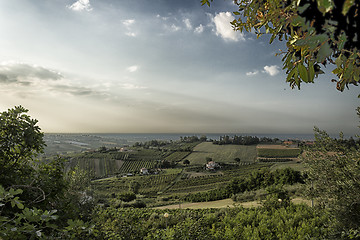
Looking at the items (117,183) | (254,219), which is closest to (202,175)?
(117,183)

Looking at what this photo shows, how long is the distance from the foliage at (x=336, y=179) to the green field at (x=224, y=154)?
93.4 m

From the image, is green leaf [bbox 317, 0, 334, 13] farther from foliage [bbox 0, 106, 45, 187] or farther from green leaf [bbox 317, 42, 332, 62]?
foliage [bbox 0, 106, 45, 187]

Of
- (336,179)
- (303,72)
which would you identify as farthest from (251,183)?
(303,72)

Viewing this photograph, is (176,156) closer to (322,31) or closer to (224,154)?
(224,154)

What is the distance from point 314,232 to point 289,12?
9.04 metres

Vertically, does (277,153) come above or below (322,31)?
below

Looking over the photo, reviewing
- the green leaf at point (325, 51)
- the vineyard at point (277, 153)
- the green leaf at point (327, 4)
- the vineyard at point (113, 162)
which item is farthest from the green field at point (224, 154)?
the green leaf at point (327, 4)

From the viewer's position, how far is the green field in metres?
98.9

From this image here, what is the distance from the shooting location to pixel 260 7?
2.21 metres

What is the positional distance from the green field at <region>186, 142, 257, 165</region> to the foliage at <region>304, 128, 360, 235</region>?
9341cm

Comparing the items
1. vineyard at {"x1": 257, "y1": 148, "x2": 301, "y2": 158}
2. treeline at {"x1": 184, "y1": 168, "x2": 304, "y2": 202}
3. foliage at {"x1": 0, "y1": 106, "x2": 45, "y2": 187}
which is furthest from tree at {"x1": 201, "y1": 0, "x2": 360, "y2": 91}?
vineyard at {"x1": 257, "y1": 148, "x2": 301, "y2": 158}

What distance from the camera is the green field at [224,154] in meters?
98.9

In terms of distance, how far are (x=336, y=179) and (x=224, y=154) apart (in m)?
103

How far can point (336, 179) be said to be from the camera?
18.7 ft
